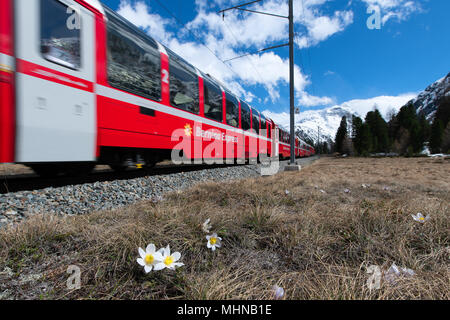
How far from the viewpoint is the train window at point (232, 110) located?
29.4 feet

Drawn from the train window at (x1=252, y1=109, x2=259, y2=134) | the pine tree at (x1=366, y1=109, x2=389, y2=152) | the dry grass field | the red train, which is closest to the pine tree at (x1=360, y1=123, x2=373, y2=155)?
the pine tree at (x1=366, y1=109, x2=389, y2=152)

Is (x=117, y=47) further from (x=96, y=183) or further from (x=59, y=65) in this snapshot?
(x=96, y=183)

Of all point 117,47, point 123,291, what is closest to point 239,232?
point 123,291

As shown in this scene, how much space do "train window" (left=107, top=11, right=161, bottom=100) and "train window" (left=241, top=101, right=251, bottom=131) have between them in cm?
572

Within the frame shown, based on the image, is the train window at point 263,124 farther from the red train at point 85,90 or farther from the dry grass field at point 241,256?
the dry grass field at point 241,256

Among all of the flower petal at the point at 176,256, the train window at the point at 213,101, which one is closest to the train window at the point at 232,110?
the train window at the point at 213,101

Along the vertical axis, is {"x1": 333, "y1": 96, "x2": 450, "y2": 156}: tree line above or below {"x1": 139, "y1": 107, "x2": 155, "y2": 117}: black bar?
above

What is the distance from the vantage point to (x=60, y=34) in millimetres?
3469

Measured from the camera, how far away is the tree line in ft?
151

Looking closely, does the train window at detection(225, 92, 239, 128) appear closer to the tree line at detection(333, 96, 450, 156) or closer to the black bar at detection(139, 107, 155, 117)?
the black bar at detection(139, 107, 155, 117)

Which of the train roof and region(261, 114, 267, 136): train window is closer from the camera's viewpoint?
the train roof

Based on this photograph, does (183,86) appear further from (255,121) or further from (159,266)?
(255,121)

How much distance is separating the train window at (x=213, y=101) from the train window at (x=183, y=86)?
1.97 ft

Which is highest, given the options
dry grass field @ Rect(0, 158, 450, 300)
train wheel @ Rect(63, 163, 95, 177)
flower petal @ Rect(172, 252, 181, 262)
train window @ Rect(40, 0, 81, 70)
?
train window @ Rect(40, 0, 81, 70)
